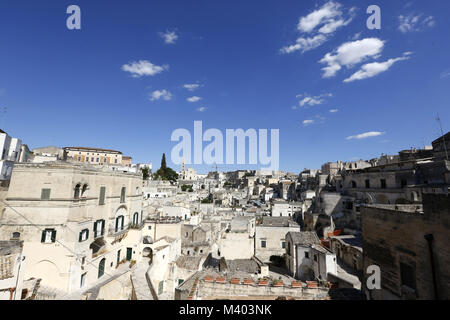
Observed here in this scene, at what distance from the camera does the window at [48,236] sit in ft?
50.2

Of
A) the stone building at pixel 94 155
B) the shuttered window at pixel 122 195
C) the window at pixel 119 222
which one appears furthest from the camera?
the stone building at pixel 94 155

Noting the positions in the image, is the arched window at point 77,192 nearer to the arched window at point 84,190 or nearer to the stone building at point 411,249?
the arched window at point 84,190

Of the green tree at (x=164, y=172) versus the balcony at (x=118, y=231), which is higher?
the green tree at (x=164, y=172)

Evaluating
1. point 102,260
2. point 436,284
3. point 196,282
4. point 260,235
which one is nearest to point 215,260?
point 260,235

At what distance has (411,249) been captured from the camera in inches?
318

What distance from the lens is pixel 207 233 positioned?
26328 mm

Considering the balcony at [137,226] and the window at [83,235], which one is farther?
the balcony at [137,226]

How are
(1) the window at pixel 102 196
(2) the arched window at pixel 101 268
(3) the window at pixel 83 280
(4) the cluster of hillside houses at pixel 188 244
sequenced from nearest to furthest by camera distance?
1. (4) the cluster of hillside houses at pixel 188 244
2. (3) the window at pixel 83 280
3. (2) the arched window at pixel 101 268
4. (1) the window at pixel 102 196

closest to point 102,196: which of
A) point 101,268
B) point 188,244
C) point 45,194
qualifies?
point 45,194

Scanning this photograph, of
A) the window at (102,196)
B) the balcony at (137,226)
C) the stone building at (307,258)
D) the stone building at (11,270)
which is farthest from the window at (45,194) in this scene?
the stone building at (307,258)

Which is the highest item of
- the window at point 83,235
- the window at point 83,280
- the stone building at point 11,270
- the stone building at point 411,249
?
the stone building at point 411,249

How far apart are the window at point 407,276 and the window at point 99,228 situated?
20418 millimetres

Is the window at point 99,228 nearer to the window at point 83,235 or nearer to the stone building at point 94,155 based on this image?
the window at point 83,235
